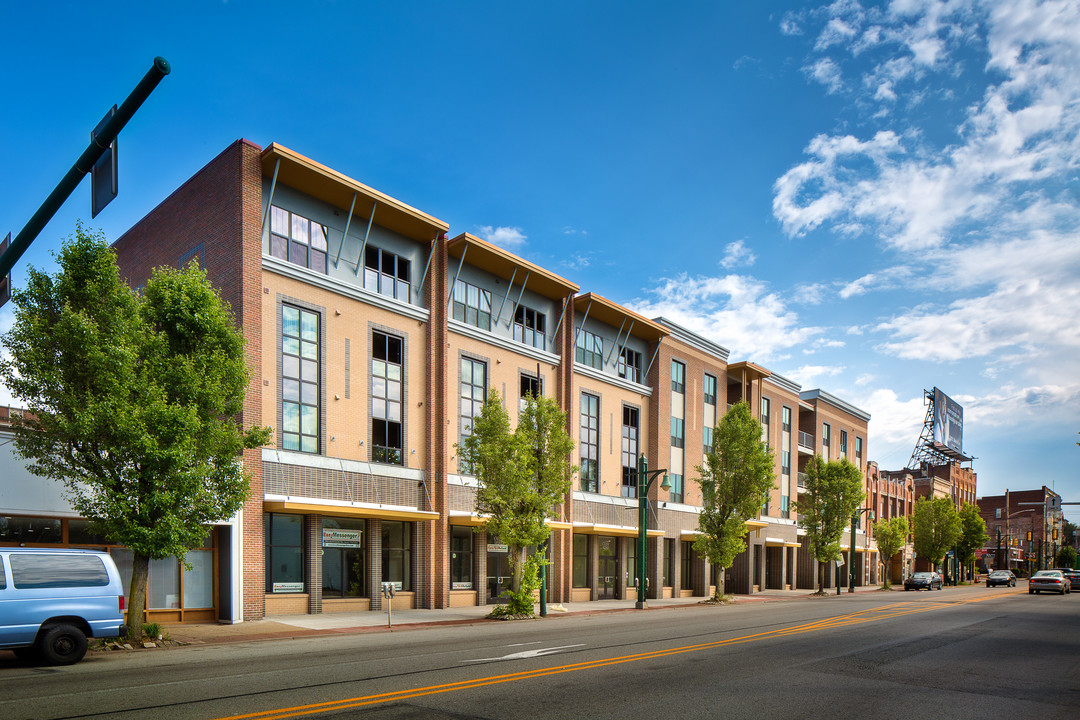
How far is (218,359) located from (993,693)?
16.3 metres

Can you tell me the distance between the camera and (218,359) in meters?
17.5

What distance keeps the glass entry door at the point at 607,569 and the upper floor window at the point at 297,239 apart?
65.7 ft

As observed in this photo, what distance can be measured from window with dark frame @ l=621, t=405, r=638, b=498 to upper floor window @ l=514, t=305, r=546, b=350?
745 cm

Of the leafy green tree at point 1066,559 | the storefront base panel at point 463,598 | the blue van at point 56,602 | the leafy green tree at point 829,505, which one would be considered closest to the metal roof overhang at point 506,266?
the storefront base panel at point 463,598

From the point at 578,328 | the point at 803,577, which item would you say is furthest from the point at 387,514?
the point at 803,577

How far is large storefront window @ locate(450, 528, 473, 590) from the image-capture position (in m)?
30.0

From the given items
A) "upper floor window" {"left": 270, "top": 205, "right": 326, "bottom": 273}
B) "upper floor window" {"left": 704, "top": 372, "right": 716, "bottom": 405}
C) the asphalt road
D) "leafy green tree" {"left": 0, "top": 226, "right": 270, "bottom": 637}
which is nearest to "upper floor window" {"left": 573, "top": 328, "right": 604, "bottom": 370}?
"upper floor window" {"left": 704, "top": 372, "right": 716, "bottom": 405}

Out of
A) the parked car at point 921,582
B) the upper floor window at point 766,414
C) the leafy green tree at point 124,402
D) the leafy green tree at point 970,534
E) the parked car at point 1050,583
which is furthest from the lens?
the leafy green tree at point 970,534

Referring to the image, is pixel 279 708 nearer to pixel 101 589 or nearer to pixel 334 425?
pixel 101 589

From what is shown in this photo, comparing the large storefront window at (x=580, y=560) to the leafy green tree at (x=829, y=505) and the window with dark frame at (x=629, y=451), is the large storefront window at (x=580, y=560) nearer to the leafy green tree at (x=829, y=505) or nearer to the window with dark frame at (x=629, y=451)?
the window with dark frame at (x=629, y=451)

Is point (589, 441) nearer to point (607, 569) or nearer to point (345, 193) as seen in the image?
point (607, 569)

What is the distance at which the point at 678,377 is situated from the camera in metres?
44.7

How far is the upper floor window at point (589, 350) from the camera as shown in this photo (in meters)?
38.0

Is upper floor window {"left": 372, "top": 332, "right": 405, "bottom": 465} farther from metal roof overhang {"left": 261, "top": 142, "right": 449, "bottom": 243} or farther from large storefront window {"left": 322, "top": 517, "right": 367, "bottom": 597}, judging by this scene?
metal roof overhang {"left": 261, "top": 142, "right": 449, "bottom": 243}
